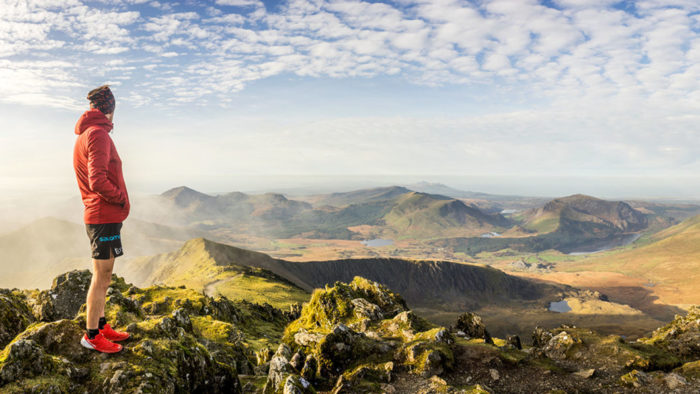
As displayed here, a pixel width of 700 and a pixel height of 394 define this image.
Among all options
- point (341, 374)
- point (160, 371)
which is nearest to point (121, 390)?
point (160, 371)

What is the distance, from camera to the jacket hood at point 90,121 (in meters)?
10.2

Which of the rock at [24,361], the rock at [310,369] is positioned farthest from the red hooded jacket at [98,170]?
the rock at [310,369]

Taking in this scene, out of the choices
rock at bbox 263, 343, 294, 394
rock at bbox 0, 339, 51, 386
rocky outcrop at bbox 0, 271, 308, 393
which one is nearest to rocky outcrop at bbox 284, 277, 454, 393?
rock at bbox 263, 343, 294, 394

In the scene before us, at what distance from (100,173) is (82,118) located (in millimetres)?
2046

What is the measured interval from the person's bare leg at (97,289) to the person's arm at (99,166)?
1992 mm

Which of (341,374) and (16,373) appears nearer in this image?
(16,373)

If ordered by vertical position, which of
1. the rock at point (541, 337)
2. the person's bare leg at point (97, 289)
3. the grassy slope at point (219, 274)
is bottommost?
the grassy slope at point (219, 274)

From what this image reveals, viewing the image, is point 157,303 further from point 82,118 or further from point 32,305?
point 82,118

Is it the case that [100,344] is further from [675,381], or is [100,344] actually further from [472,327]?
[675,381]

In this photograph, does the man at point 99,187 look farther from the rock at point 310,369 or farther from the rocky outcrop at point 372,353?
the rocky outcrop at point 372,353

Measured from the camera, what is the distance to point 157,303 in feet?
159

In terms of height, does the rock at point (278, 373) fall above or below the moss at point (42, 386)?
below

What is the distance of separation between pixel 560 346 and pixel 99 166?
2849cm

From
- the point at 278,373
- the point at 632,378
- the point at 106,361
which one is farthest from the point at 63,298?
the point at 632,378
